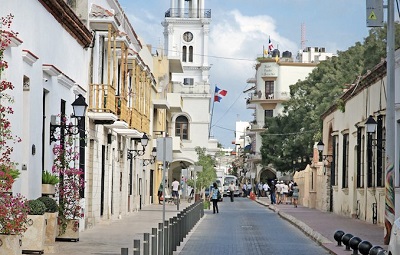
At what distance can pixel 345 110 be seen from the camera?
46844mm

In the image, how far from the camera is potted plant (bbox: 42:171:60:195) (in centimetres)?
2255

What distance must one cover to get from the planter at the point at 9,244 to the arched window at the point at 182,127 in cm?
7237

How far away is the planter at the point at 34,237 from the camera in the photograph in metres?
18.9

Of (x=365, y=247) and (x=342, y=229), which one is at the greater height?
(x=365, y=247)

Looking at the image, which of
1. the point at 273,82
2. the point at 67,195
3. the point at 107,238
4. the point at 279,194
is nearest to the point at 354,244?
the point at 67,195

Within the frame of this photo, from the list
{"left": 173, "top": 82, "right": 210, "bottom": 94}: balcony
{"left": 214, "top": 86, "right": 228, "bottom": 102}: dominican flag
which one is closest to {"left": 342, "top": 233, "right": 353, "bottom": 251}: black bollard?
{"left": 173, "top": 82, "right": 210, "bottom": 94}: balcony

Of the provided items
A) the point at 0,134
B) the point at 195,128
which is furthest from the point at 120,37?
the point at 195,128

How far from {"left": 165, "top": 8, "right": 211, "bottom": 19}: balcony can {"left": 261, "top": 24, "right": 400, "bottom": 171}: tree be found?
92.1ft

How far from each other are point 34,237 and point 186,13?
102 meters

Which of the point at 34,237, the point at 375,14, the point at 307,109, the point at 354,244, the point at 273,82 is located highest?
the point at 273,82

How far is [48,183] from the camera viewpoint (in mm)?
22766

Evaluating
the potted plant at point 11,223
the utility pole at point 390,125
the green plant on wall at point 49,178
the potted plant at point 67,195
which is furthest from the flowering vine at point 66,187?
the utility pole at point 390,125

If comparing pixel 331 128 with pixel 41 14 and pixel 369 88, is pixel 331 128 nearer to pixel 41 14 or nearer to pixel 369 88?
pixel 369 88

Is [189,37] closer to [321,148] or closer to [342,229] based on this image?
[321,148]
